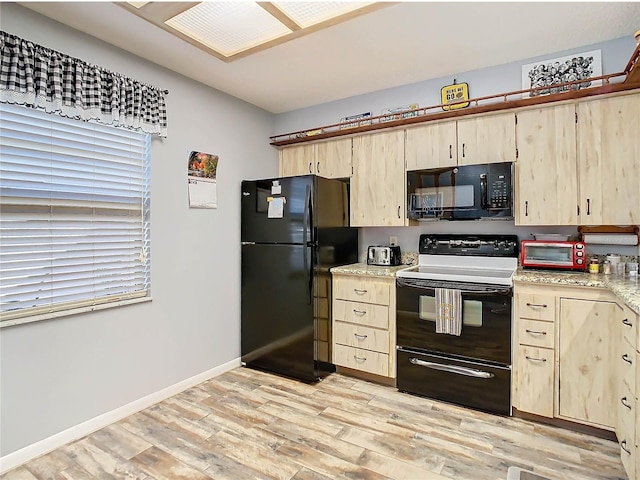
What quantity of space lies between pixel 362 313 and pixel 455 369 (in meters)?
0.81

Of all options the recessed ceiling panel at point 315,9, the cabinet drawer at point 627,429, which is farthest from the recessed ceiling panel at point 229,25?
the cabinet drawer at point 627,429

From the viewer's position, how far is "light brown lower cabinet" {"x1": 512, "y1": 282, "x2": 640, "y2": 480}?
2.08 m

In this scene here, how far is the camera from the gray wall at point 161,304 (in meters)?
2.02

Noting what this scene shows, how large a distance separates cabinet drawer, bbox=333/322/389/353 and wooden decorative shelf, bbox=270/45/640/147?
68.5 inches

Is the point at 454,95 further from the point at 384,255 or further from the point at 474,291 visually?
the point at 474,291

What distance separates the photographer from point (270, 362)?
3.23 meters

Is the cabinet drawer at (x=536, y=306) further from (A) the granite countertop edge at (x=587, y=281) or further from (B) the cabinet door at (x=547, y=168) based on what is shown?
(B) the cabinet door at (x=547, y=168)

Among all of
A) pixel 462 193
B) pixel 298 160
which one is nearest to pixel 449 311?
pixel 462 193

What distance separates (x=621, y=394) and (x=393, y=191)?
6.55 ft

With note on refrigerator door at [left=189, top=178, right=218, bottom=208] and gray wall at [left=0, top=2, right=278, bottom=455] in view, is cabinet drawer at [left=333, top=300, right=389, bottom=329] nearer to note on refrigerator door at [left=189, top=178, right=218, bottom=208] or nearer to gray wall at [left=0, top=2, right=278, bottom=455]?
gray wall at [left=0, top=2, right=278, bottom=455]

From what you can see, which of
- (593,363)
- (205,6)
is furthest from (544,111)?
(205,6)

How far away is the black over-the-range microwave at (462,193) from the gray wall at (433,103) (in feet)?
1.11

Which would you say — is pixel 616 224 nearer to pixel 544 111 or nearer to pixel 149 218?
pixel 544 111

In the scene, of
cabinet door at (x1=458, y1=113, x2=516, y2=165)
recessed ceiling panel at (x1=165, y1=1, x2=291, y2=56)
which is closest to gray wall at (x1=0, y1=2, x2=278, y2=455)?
recessed ceiling panel at (x1=165, y1=1, x2=291, y2=56)
